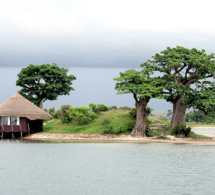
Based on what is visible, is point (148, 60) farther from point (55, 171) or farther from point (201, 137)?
point (55, 171)

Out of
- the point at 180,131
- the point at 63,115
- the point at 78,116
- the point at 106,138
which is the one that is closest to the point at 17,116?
the point at 63,115

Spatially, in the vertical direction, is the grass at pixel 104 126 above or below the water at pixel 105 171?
above

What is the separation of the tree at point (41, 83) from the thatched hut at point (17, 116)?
1096 centimetres

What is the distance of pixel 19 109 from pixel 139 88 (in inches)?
646

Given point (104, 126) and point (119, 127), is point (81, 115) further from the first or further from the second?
point (119, 127)

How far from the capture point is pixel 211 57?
52.0m

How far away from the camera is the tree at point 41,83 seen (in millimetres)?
66875

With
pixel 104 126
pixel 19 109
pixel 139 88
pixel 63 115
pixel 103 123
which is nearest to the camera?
pixel 139 88

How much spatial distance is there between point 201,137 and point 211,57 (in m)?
10.6

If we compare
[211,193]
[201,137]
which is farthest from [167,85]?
[211,193]

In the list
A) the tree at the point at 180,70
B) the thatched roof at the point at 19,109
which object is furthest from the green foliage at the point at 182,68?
the thatched roof at the point at 19,109

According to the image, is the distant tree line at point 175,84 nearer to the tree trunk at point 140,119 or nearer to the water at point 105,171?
the tree trunk at point 140,119

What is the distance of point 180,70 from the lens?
5244cm

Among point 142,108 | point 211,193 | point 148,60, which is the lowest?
point 211,193
